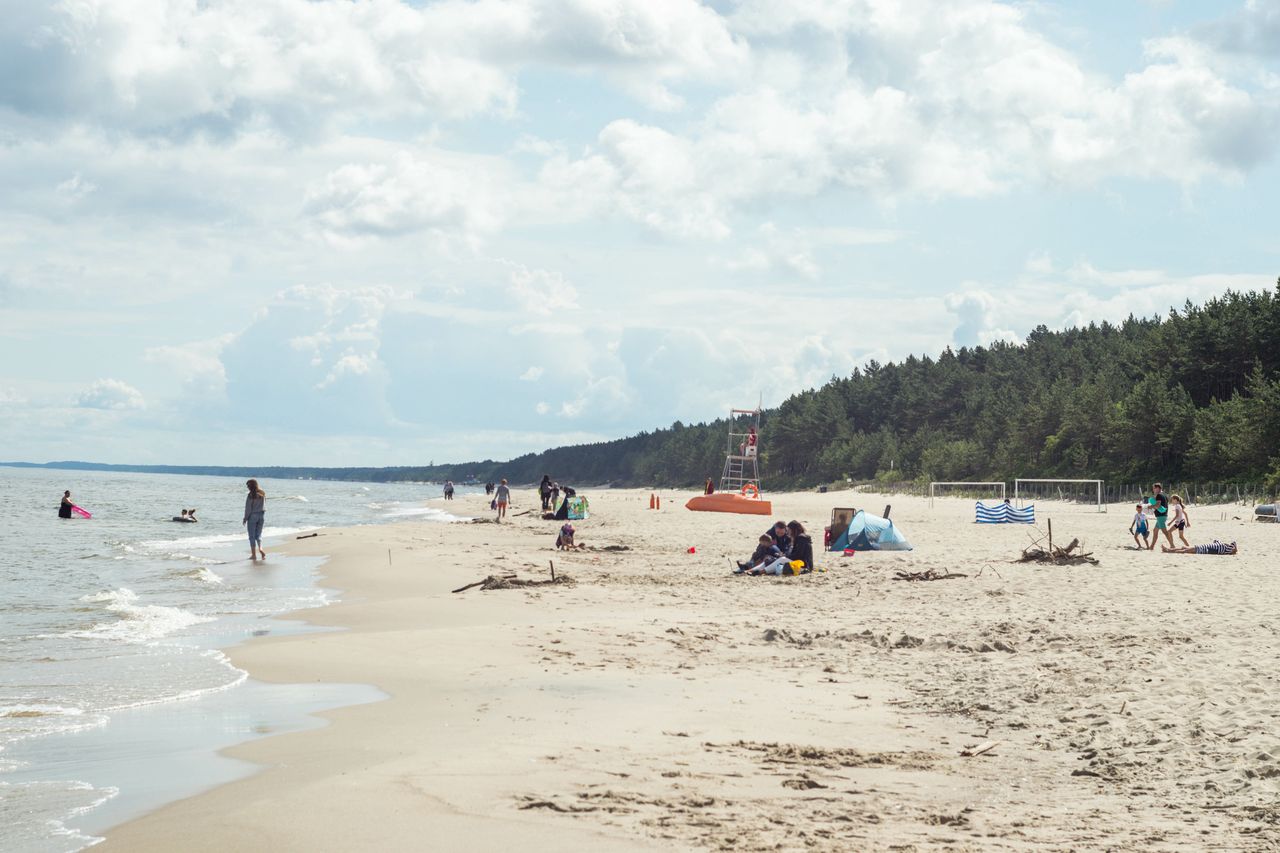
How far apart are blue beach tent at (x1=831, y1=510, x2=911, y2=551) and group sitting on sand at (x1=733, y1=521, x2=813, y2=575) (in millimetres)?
4376

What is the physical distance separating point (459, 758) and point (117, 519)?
150 ft

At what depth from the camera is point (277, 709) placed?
8.85 metres

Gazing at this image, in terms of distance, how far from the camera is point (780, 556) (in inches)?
776

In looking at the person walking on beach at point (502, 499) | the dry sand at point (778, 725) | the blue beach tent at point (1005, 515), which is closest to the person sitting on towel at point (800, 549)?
the dry sand at point (778, 725)

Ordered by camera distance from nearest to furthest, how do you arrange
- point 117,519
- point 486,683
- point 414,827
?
1. point 414,827
2. point 486,683
3. point 117,519

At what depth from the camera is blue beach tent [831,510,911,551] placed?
24438mm

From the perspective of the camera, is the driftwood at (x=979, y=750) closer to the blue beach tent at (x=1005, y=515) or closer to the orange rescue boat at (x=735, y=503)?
the blue beach tent at (x=1005, y=515)

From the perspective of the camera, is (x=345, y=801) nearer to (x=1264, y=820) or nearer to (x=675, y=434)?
(x=1264, y=820)

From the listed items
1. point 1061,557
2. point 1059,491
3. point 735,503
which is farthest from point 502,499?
point 1059,491

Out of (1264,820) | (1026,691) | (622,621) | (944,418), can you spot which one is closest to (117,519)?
(622,621)

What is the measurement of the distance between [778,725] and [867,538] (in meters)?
17.1

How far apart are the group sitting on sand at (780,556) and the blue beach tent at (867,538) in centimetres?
438

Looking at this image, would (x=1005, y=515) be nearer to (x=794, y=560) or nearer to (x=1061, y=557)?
(x=1061, y=557)

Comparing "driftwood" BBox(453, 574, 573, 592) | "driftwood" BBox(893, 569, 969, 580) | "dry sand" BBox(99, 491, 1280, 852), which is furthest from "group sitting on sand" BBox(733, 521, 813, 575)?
"driftwood" BBox(453, 574, 573, 592)
